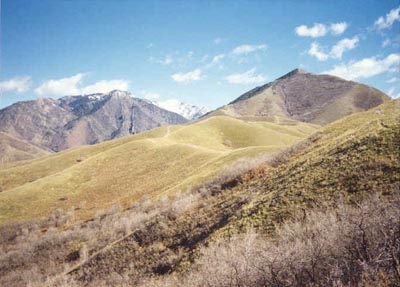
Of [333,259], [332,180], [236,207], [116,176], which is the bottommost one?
[116,176]

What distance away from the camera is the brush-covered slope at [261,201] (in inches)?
→ 610

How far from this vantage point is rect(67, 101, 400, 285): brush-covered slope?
A: 50.9 feet

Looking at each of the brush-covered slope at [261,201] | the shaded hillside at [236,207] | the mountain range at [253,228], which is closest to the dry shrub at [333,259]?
the mountain range at [253,228]

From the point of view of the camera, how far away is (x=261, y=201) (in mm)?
19219

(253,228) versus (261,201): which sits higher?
(261,201)

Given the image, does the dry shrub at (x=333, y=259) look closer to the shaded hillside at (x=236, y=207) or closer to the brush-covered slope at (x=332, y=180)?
the brush-covered slope at (x=332, y=180)

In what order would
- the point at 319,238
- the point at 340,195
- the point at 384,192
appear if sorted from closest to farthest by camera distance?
the point at 319,238
the point at 384,192
the point at 340,195

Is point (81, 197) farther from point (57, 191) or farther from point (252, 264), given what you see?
point (252, 264)

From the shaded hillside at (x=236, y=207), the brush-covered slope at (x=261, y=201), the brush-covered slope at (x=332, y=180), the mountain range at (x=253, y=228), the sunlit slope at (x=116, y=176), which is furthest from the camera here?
the sunlit slope at (x=116, y=176)

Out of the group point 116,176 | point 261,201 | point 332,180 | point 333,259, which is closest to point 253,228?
point 261,201

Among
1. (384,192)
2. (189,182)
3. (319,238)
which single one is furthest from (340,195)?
(189,182)

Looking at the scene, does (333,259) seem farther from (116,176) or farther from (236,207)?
(116,176)

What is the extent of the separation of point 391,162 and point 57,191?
62921 mm

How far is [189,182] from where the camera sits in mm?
43344
